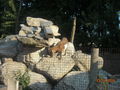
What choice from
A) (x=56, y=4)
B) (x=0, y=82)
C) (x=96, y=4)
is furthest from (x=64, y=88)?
(x=56, y=4)

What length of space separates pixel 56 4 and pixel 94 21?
3.10 m

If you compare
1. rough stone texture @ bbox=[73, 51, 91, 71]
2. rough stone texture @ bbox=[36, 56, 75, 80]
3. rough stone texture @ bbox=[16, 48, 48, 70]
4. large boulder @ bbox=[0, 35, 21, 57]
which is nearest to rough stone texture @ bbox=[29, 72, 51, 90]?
rough stone texture @ bbox=[36, 56, 75, 80]

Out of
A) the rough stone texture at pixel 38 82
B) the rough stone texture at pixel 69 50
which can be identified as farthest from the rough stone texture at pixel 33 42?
the rough stone texture at pixel 38 82

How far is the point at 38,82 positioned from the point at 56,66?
0.59 metres

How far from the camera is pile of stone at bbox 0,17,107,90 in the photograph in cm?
831

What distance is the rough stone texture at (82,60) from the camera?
8.84 metres

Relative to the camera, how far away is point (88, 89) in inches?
295

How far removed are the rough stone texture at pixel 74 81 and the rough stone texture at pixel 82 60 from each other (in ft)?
1.26

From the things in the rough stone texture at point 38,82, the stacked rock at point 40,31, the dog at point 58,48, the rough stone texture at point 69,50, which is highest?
the stacked rock at point 40,31

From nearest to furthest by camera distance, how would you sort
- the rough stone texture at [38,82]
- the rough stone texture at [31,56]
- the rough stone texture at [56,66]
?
1. the rough stone texture at [38,82]
2. the rough stone texture at [56,66]
3. the rough stone texture at [31,56]

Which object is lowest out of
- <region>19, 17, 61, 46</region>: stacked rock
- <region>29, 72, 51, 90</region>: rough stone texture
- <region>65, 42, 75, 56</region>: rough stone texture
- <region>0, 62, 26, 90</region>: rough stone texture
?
<region>29, 72, 51, 90</region>: rough stone texture

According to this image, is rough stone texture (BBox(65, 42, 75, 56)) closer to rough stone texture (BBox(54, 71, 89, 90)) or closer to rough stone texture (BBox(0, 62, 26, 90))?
rough stone texture (BBox(54, 71, 89, 90))

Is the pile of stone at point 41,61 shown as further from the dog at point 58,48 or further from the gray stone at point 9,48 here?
the dog at point 58,48

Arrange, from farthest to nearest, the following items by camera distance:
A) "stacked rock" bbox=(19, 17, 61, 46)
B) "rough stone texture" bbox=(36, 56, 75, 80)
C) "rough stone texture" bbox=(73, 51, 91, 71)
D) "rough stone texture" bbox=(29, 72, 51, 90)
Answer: "stacked rock" bbox=(19, 17, 61, 46), "rough stone texture" bbox=(73, 51, 91, 71), "rough stone texture" bbox=(36, 56, 75, 80), "rough stone texture" bbox=(29, 72, 51, 90)
